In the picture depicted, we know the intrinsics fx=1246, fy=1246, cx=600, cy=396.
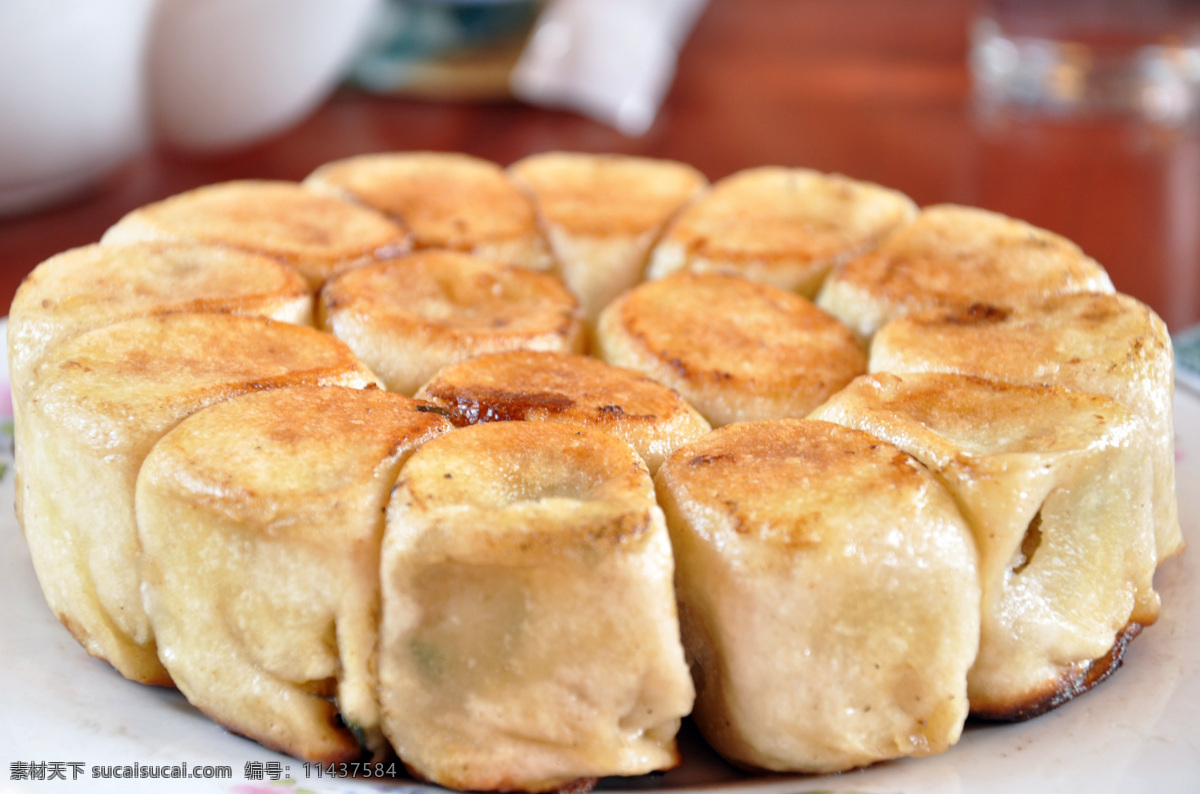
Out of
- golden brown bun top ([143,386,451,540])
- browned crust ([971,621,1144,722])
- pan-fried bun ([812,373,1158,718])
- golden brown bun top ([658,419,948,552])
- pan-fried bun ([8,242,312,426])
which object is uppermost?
pan-fried bun ([8,242,312,426])

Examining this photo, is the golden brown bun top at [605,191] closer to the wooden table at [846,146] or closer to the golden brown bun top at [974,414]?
the golden brown bun top at [974,414]

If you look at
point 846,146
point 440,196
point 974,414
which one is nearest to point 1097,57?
point 846,146

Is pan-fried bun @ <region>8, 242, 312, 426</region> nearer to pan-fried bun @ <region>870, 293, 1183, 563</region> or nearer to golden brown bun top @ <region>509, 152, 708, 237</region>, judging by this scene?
golden brown bun top @ <region>509, 152, 708, 237</region>

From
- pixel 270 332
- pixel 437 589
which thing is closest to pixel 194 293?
pixel 270 332

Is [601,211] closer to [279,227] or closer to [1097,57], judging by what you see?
[279,227]

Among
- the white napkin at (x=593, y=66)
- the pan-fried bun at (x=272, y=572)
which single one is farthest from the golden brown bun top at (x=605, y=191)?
the white napkin at (x=593, y=66)

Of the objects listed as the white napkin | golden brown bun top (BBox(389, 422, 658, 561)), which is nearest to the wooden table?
the white napkin
